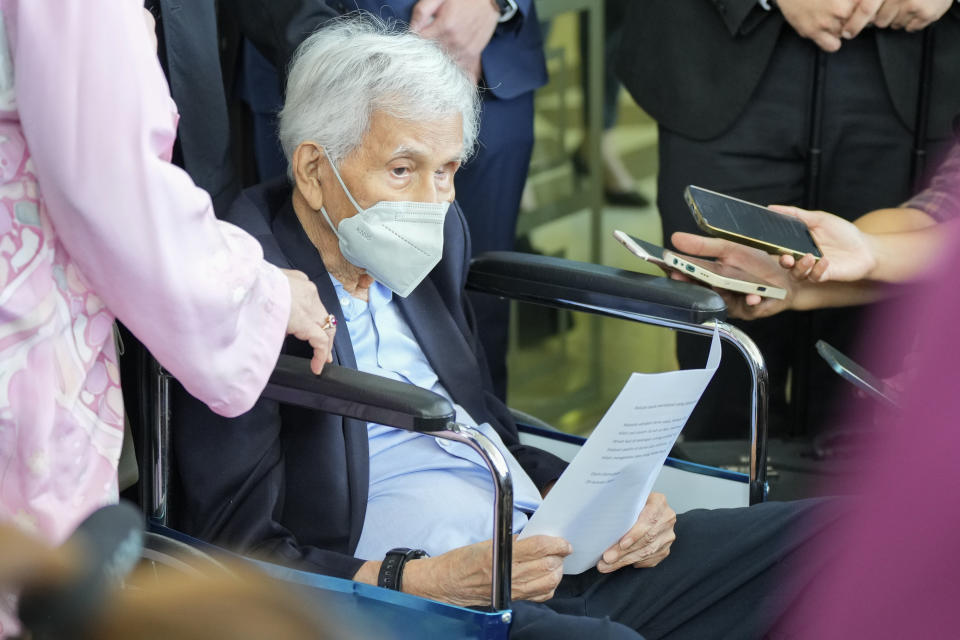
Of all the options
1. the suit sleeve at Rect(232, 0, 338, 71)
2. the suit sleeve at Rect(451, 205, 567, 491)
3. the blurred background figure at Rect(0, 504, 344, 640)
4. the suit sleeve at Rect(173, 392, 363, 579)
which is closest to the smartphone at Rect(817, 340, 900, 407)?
the suit sleeve at Rect(451, 205, 567, 491)

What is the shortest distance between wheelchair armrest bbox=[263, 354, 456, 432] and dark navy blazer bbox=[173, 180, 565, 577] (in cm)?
13

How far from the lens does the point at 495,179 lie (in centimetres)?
283

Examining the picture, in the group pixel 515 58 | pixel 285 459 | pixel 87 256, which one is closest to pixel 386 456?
pixel 285 459

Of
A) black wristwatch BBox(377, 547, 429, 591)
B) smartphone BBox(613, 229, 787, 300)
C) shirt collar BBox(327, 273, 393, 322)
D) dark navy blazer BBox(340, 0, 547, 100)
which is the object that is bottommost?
black wristwatch BBox(377, 547, 429, 591)

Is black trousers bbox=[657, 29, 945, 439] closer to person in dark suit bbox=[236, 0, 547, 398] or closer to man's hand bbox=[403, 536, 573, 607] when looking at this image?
person in dark suit bbox=[236, 0, 547, 398]

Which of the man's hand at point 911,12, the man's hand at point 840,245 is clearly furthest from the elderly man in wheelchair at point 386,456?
the man's hand at point 911,12

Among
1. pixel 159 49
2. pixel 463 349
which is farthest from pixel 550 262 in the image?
pixel 159 49

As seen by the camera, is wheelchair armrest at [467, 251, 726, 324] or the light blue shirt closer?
the light blue shirt

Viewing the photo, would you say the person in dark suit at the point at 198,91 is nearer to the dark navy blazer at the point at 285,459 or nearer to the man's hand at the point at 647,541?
the dark navy blazer at the point at 285,459

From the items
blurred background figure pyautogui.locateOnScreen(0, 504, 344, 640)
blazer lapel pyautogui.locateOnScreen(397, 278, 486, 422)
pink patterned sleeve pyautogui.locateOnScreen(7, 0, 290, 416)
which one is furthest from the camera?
blazer lapel pyautogui.locateOnScreen(397, 278, 486, 422)

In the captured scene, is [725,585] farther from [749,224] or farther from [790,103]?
[790,103]

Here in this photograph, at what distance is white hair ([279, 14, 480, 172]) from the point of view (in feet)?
6.35

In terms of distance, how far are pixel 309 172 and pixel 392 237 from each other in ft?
0.58

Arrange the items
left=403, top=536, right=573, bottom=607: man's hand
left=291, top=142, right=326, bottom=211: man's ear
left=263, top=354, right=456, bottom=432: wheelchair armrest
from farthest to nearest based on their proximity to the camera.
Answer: left=291, top=142, right=326, bottom=211: man's ear, left=403, top=536, right=573, bottom=607: man's hand, left=263, top=354, right=456, bottom=432: wheelchair armrest
